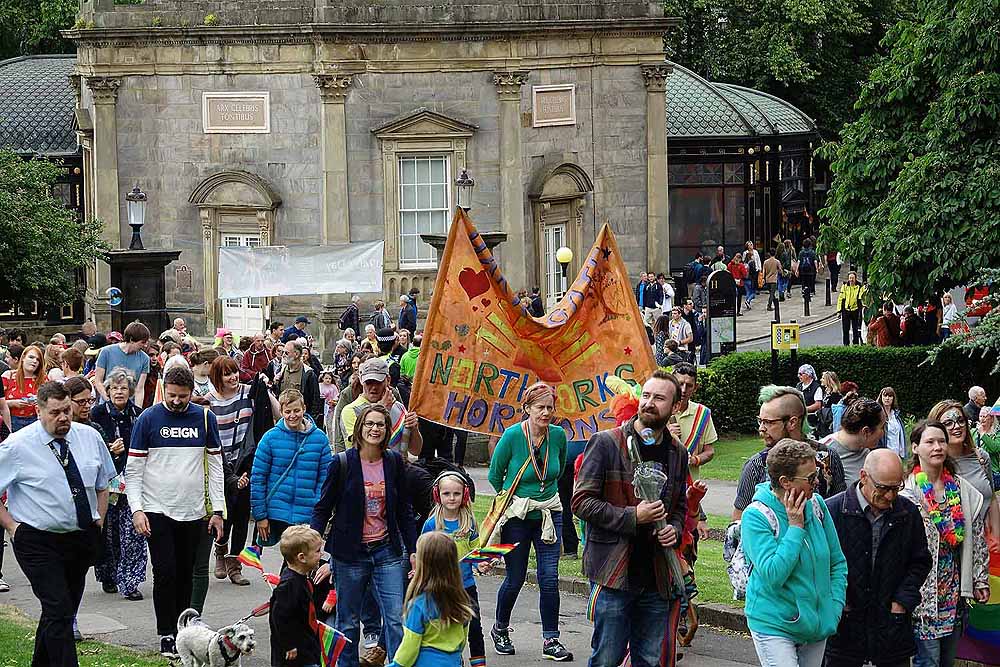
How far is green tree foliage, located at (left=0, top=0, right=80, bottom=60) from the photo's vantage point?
55875mm

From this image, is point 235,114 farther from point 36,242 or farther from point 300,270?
point 36,242

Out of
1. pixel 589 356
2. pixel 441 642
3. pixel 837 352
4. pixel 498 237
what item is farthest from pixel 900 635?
pixel 498 237

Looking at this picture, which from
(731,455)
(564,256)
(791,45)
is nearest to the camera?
(731,455)

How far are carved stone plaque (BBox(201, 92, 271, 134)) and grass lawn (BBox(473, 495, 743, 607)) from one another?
68.3ft

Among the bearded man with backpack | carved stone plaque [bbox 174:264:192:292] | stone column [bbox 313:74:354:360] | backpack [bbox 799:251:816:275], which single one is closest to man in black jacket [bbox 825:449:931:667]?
stone column [bbox 313:74:354:360]

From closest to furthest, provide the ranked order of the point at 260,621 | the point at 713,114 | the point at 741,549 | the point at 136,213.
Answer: the point at 741,549, the point at 260,621, the point at 136,213, the point at 713,114

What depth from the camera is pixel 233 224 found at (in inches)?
1507

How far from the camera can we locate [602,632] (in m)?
10.3

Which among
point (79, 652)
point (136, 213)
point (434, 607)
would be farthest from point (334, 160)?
point (434, 607)

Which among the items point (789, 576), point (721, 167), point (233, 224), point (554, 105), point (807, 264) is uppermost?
point (554, 105)

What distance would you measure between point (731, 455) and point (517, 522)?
13.7 metres

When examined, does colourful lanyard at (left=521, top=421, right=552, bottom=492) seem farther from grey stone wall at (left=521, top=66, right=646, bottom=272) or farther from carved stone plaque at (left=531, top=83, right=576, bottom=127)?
carved stone plaque at (left=531, top=83, right=576, bottom=127)

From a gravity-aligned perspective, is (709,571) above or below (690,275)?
below

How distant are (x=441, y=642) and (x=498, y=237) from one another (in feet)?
91.1
